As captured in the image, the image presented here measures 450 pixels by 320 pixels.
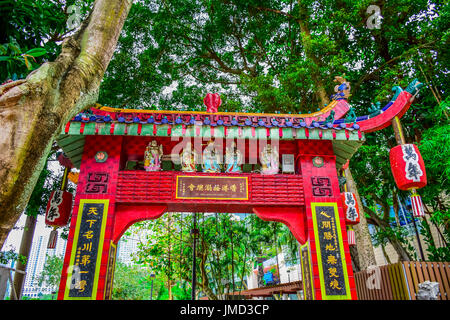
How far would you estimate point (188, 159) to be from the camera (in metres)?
5.95

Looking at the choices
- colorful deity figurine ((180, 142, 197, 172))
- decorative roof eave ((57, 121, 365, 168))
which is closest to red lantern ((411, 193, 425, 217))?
decorative roof eave ((57, 121, 365, 168))

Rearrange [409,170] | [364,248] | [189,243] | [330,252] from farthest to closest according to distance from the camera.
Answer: [189,243]
[364,248]
[409,170]
[330,252]

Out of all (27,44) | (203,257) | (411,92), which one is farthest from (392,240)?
(27,44)

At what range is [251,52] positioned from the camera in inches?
509

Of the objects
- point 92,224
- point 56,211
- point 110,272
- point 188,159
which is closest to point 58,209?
point 56,211

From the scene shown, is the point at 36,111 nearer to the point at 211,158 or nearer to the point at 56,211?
the point at 211,158

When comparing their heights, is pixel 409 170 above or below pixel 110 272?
above

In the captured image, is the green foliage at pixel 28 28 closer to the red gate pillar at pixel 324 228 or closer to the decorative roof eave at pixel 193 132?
the decorative roof eave at pixel 193 132

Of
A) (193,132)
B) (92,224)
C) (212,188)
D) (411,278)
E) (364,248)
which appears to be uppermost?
(193,132)

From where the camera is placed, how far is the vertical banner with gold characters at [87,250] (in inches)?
187

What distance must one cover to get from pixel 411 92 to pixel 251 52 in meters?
8.09

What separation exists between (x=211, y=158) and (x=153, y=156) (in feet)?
3.51

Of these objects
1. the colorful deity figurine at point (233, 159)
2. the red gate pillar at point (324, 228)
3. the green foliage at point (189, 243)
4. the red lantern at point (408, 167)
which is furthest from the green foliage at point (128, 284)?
the red lantern at point (408, 167)

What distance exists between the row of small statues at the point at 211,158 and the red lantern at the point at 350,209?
1.42 m
